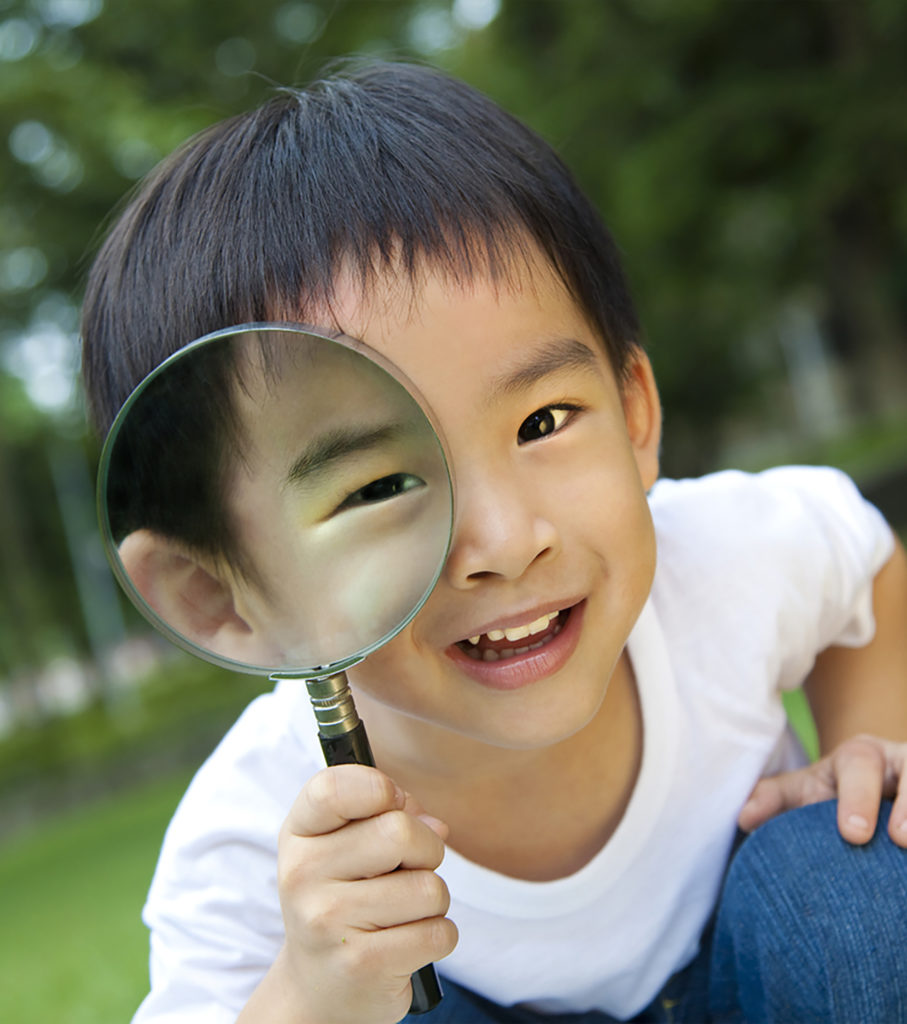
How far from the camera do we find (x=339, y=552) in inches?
61.5

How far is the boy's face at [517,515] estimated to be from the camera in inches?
64.4

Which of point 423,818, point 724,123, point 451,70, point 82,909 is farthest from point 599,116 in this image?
point 423,818

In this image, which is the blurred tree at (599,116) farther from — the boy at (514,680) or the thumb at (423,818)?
the thumb at (423,818)

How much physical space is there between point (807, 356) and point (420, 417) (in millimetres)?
25797

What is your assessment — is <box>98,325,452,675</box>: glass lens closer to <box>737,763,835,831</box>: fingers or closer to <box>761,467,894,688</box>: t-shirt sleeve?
<box>737,763,835,831</box>: fingers

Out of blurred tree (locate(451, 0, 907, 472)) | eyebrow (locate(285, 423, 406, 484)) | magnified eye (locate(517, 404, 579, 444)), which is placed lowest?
magnified eye (locate(517, 404, 579, 444))

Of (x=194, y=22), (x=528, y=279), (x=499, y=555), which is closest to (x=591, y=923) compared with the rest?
(x=499, y=555)

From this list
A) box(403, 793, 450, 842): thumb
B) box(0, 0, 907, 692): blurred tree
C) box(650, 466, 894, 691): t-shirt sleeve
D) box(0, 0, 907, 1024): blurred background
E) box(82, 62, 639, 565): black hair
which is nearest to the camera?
box(403, 793, 450, 842): thumb

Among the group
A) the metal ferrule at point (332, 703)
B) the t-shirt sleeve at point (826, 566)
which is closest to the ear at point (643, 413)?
the t-shirt sleeve at point (826, 566)

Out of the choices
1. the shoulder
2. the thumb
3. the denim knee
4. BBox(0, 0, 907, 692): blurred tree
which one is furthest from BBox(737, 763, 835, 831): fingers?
BBox(0, 0, 907, 692): blurred tree

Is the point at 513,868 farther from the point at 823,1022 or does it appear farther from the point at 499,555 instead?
the point at 499,555

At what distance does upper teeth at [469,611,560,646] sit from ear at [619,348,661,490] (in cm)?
44

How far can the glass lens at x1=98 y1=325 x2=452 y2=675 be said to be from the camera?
1.45 metres

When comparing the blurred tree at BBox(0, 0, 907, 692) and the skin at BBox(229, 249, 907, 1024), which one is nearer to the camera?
the skin at BBox(229, 249, 907, 1024)
